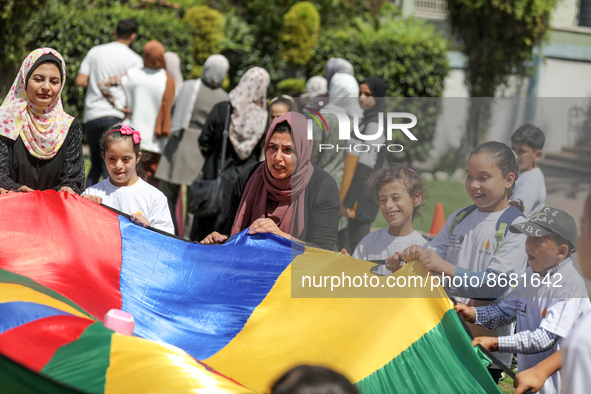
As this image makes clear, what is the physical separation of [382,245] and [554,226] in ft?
2.99

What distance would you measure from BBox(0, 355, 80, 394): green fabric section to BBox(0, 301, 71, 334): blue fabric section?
22 centimetres

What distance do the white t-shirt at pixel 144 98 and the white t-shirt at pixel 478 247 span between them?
406 cm

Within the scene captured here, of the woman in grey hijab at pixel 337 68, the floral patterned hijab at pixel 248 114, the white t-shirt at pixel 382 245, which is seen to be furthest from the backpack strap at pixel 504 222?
the woman in grey hijab at pixel 337 68

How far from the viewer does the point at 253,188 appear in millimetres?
4273

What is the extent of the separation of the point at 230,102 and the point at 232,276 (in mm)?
2917

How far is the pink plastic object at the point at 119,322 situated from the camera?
279cm

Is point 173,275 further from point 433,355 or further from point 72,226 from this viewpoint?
point 433,355

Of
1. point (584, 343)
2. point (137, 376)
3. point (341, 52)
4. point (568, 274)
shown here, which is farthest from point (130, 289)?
point (341, 52)

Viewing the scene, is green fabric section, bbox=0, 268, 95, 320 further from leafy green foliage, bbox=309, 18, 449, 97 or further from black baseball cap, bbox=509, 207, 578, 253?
leafy green foliage, bbox=309, 18, 449, 97

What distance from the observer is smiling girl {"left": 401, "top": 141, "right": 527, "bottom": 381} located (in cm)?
350

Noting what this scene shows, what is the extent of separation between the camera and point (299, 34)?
13430 mm

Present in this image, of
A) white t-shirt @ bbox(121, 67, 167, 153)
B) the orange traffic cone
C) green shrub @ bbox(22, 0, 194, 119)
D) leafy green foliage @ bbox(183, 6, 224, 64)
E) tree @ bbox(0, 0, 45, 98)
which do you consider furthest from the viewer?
leafy green foliage @ bbox(183, 6, 224, 64)

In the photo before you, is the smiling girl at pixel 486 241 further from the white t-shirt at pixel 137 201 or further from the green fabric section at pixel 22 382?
the green fabric section at pixel 22 382

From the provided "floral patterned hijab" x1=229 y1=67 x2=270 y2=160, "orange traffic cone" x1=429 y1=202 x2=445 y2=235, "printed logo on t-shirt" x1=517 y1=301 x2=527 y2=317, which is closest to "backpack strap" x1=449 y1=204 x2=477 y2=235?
"printed logo on t-shirt" x1=517 y1=301 x2=527 y2=317
